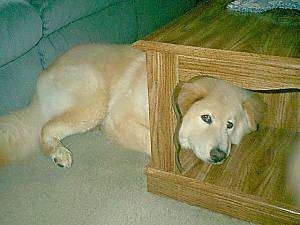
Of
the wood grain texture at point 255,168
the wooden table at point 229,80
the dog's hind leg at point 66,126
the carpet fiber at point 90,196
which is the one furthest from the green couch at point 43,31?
the wood grain texture at point 255,168

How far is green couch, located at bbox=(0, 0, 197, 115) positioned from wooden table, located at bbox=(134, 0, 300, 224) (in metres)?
0.73

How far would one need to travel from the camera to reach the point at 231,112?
149 cm

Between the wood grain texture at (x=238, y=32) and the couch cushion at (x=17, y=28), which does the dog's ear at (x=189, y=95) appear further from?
the couch cushion at (x=17, y=28)

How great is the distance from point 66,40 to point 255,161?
1175mm

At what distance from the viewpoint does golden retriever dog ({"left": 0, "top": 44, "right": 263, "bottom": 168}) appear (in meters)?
1.50

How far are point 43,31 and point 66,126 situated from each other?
51 centimetres

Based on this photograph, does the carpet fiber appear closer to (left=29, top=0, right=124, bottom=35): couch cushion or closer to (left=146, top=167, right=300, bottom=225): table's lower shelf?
(left=146, top=167, right=300, bottom=225): table's lower shelf

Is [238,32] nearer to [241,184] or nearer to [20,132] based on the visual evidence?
[241,184]

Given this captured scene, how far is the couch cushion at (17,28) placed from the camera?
164 centimetres

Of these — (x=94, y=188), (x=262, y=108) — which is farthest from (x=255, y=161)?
(x=94, y=188)

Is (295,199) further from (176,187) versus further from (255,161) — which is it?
(176,187)

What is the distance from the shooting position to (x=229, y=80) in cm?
119

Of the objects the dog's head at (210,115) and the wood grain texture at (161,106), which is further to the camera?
the dog's head at (210,115)

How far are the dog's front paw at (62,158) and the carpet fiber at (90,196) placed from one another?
0.08 ft
